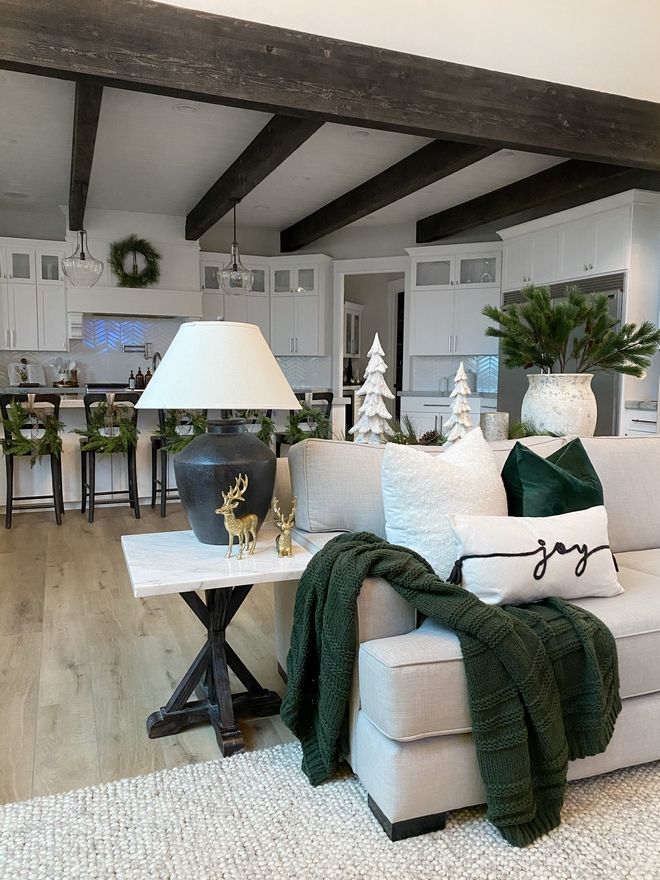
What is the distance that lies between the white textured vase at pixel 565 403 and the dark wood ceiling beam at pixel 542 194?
→ 2.73m

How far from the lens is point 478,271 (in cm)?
744

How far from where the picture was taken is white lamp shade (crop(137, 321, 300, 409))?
2.03 metres

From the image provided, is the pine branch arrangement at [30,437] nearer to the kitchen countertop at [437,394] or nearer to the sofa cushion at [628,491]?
the sofa cushion at [628,491]

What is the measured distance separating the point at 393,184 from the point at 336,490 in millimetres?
4186

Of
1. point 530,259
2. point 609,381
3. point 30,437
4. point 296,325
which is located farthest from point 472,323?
point 30,437

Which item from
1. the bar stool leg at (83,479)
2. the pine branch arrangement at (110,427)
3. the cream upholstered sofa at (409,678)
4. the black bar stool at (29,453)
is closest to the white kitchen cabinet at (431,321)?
the pine branch arrangement at (110,427)

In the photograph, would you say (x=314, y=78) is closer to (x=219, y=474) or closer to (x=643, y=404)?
(x=219, y=474)

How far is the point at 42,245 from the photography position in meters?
7.24

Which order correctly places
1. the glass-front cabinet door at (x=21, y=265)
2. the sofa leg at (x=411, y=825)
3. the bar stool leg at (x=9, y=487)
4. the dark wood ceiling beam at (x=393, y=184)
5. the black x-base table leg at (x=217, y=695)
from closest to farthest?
the sofa leg at (x=411, y=825) < the black x-base table leg at (x=217, y=695) < the dark wood ceiling beam at (x=393, y=184) < the bar stool leg at (x=9, y=487) < the glass-front cabinet door at (x=21, y=265)

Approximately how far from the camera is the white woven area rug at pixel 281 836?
61.3 inches

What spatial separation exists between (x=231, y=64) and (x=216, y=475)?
2.28 m

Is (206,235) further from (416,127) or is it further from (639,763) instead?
(639,763)

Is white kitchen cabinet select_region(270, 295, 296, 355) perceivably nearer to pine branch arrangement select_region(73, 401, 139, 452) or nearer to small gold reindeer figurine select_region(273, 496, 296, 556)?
pine branch arrangement select_region(73, 401, 139, 452)

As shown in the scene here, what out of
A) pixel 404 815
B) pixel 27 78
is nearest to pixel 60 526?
pixel 27 78
